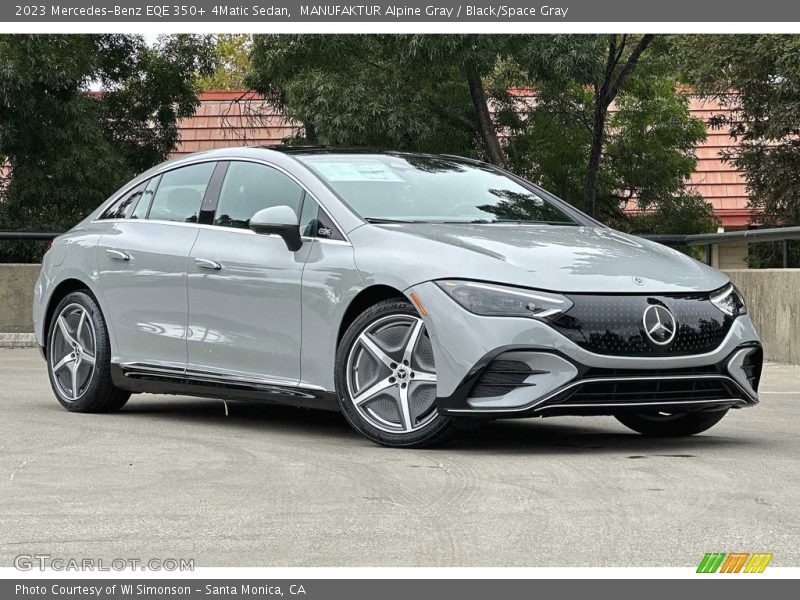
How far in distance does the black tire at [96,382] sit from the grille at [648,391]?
139 inches

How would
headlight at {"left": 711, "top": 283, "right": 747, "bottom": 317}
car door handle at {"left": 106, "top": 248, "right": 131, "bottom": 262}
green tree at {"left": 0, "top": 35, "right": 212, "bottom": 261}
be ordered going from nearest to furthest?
headlight at {"left": 711, "top": 283, "right": 747, "bottom": 317} → car door handle at {"left": 106, "top": 248, "right": 131, "bottom": 262} → green tree at {"left": 0, "top": 35, "right": 212, "bottom": 261}

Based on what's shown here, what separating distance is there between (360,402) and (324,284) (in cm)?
66

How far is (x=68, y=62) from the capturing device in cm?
2308

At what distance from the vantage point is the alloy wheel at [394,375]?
7.78 metres

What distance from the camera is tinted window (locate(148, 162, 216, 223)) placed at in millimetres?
9508

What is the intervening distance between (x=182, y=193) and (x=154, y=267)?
529 mm

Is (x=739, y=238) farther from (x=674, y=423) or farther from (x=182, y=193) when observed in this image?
(x=182, y=193)

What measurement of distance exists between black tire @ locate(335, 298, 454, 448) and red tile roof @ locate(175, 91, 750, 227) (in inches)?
955

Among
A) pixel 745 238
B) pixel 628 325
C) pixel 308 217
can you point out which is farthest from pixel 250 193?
pixel 745 238

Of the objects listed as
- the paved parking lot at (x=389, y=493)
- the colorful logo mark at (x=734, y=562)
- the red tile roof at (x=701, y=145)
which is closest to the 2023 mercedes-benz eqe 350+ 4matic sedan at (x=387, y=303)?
the paved parking lot at (x=389, y=493)

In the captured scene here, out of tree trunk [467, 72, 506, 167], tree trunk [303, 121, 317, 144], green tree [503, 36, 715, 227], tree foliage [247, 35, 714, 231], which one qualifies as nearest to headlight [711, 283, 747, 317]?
tree foliage [247, 35, 714, 231]

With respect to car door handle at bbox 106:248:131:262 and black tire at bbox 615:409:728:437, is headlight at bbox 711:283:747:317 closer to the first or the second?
black tire at bbox 615:409:728:437

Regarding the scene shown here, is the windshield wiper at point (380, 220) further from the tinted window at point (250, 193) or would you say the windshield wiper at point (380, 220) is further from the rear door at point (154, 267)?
the rear door at point (154, 267)

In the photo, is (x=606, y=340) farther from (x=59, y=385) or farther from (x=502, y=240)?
(x=59, y=385)
